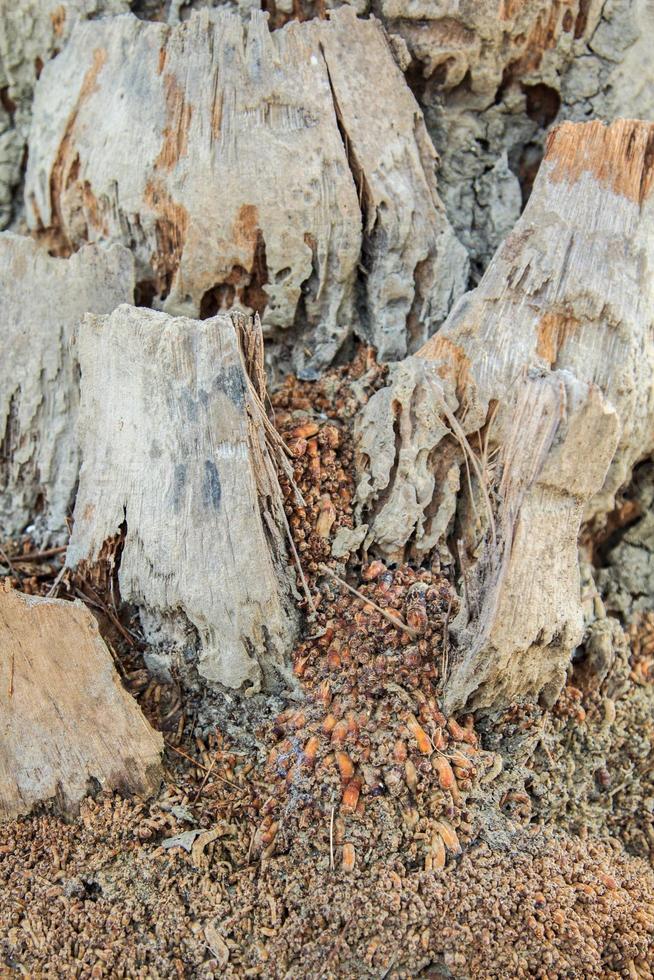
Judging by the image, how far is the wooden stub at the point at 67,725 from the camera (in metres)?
2.66

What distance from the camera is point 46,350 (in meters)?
3.20

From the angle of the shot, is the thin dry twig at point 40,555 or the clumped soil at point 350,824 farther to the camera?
the thin dry twig at point 40,555

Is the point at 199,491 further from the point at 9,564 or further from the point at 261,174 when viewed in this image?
the point at 261,174

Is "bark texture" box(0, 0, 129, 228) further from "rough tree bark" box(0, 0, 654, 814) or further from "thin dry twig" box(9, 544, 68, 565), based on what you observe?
"thin dry twig" box(9, 544, 68, 565)

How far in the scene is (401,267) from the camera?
10.8ft

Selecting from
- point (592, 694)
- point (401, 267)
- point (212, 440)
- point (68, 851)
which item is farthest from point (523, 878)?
point (401, 267)

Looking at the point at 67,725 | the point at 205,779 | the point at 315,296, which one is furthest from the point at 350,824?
the point at 315,296

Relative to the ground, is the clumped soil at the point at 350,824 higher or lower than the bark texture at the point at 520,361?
lower

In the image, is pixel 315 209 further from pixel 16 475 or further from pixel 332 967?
pixel 332 967

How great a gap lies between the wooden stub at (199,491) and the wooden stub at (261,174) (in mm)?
497

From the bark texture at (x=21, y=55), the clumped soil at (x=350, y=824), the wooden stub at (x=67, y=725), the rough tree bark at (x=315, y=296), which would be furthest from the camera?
the bark texture at (x=21, y=55)

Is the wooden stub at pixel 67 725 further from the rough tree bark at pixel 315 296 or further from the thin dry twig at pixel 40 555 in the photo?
the thin dry twig at pixel 40 555

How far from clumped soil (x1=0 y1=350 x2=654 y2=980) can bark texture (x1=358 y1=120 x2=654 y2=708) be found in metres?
0.15

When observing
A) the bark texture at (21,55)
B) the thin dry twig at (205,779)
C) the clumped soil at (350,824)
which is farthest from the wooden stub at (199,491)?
the bark texture at (21,55)
